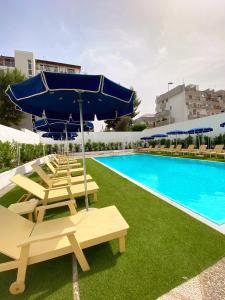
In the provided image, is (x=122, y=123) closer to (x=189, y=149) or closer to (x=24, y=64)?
(x=24, y=64)

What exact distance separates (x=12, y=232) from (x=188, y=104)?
166 ft

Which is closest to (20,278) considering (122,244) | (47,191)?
(122,244)

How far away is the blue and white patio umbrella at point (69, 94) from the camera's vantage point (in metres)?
2.62

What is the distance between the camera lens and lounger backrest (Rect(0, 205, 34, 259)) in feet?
7.36

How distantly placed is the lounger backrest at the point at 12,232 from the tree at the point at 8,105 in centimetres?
2795

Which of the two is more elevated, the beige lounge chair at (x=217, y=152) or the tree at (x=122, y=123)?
the tree at (x=122, y=123)

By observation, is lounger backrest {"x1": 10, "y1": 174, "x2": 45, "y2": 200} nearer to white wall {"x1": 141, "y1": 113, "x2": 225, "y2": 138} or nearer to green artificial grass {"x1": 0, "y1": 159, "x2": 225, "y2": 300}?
green artificial grass {"x1": 0, "y1": 159, "x2": 225, "y2": 300}

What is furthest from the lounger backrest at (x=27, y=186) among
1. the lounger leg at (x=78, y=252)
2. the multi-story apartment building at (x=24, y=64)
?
the multi-story apartment building at (x=24, y=64)

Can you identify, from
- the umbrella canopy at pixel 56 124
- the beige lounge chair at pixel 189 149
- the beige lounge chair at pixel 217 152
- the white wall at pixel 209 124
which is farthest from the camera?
the white wall at pixel 209 124

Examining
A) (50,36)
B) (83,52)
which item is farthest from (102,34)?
(50,36)

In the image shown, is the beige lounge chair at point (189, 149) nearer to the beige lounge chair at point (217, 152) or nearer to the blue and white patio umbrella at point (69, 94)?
the beige lounge chair at point (217, 152)

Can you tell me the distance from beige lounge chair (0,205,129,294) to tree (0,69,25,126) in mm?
28088

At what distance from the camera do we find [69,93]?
3.60m

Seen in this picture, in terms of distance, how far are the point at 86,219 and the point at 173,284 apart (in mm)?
1551
